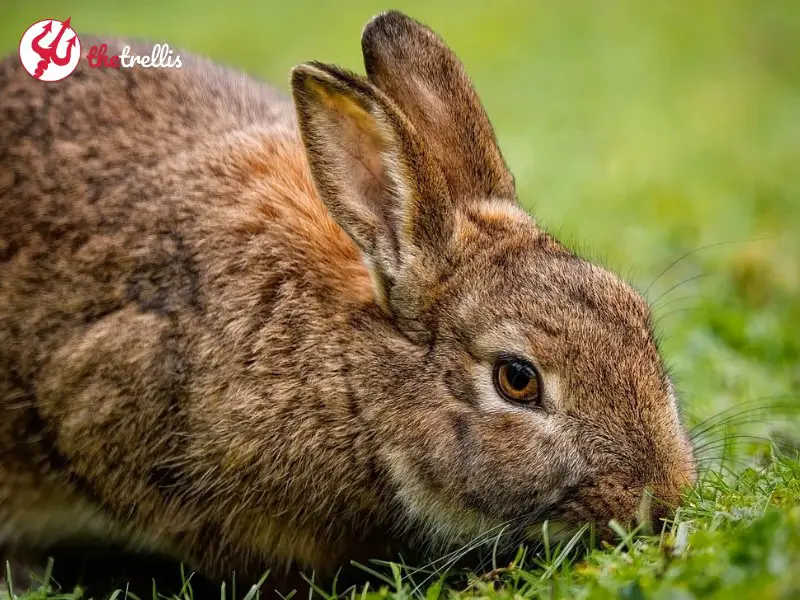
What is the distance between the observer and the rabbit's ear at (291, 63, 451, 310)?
450 centimetres

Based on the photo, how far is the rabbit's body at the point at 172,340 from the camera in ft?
15.3

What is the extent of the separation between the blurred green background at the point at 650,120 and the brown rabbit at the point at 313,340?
1.61m

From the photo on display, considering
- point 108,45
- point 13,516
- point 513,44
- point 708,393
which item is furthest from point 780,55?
point 13,516

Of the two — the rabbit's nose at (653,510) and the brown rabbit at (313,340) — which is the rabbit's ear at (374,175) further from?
the rabbit's nose at (653,510)

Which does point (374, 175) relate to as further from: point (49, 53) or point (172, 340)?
point (49, 53)

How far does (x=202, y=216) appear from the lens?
4.92m

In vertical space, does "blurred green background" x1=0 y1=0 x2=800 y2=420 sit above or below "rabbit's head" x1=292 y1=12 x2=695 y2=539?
above

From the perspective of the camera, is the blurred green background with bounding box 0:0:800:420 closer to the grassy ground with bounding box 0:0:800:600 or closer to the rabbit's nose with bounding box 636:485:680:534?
the grassy ground with bounding box 0:0:800:600

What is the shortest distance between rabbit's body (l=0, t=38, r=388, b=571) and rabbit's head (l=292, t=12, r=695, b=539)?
0.28 m

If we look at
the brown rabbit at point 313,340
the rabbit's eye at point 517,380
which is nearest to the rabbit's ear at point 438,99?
the brown rabbit at point 313,340

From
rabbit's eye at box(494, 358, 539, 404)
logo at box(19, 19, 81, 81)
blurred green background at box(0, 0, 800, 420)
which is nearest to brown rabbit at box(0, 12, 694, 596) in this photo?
rabbit's eye at box(494, 358, 539, 404)

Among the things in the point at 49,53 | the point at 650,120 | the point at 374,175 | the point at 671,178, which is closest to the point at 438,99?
the point at 374,175

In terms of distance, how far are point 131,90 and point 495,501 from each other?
109 inches

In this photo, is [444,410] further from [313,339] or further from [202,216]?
[202,216]
